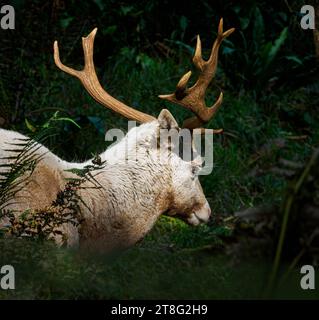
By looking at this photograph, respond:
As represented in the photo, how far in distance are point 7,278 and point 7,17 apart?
6.85m

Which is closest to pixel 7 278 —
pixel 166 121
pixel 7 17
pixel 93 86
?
pixel 166 121

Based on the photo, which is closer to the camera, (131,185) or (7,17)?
(131,185)

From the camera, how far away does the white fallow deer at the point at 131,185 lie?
21.6ft

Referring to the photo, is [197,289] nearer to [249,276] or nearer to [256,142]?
[249,276]

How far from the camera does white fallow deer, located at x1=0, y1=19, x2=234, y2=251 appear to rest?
6.60 meters

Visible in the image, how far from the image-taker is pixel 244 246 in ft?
13.4

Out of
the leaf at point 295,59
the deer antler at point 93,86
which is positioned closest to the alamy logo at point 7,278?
the deer antler at point 93,86

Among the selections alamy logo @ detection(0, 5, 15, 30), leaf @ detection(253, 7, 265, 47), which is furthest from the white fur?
leaf @ detection(253, 7, 265, 47)

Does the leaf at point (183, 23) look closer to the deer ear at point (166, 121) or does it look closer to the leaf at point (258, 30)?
the leaf at point (258, 30)

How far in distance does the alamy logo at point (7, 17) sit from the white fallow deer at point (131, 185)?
3983 mm

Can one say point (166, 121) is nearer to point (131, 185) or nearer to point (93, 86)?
point (131, 185)

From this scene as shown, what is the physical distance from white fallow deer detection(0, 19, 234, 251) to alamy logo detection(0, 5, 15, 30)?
3983mm

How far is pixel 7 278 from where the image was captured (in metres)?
4.73

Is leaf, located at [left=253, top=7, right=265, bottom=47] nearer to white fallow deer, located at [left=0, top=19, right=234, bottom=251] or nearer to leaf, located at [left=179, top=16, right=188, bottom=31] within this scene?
leaf, located at [left=179, top=16, right=188, bottom=31]
